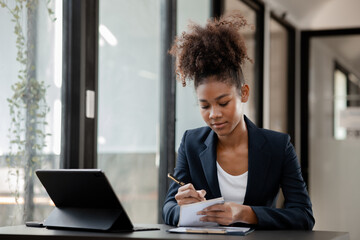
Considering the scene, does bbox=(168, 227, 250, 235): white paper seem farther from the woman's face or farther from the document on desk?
the woman's face

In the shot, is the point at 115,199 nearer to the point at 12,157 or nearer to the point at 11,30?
the point at 12,157

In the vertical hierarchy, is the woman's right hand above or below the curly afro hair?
below

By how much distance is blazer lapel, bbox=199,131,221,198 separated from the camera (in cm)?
202

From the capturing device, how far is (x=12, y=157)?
2.45 metres

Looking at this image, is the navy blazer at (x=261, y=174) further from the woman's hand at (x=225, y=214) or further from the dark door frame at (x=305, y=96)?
the dark door frame at (x=305, y=96)

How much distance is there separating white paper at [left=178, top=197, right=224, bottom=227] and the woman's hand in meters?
0.02

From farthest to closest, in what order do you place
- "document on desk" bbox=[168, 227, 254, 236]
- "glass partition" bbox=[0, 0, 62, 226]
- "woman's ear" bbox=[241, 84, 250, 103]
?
"glass partition" bbox=[0, 0, 62, 226] < "woman's ear" bbox=[241, 84, 250, 103] < "document on desk" bbox=[168, 227, 254, 236]

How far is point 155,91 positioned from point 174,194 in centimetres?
175

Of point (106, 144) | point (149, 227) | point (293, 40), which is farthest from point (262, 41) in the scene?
point (149, 227)

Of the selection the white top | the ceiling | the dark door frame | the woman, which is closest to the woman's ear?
the woman

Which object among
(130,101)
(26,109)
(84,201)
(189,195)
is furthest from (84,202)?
(130,101)

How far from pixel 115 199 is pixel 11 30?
1103mm

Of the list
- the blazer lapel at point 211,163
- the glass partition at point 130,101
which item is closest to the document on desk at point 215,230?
the blazer lapel at point 211,163

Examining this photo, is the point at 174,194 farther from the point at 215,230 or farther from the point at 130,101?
the point at 130,101
